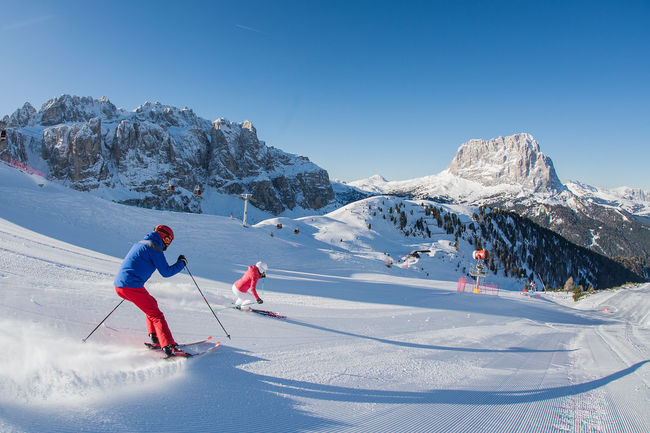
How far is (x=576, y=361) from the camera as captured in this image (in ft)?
19.8

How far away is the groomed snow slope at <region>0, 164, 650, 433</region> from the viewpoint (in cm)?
283

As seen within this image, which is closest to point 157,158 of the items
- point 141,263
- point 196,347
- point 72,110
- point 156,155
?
point 156,155

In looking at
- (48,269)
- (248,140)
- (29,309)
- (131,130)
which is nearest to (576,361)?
(29,309)

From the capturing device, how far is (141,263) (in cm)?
416

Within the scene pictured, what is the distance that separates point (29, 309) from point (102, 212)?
810 inches

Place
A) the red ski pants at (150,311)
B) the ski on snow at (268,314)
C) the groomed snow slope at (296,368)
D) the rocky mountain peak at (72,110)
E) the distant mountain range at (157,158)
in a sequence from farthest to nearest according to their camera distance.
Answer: the rocky mountain peak at (72,110)
the distant mountain range at (157,158)
the ski on snow at (268,314)
the red ski pants at (150,311)
the groomed snow slope at (296,368)

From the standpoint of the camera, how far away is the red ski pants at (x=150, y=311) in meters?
4.00

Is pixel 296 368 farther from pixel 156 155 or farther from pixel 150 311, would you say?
pixel 156 155

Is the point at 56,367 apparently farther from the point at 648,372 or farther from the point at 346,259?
the point at 346,259

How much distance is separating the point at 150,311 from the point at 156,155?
470 ft

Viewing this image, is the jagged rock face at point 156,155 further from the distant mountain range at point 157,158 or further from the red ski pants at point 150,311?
the red ski pants at point 150,311

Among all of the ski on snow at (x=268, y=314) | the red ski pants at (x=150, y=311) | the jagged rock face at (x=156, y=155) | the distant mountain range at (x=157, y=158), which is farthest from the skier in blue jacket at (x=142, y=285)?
the jagged rock face at (x=156, y=155)

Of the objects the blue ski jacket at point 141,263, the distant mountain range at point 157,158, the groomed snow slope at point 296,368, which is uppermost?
the distant mountain range at point 157,158

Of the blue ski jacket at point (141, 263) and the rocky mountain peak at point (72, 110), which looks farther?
the rocky mountain peak at point (72, 110)
